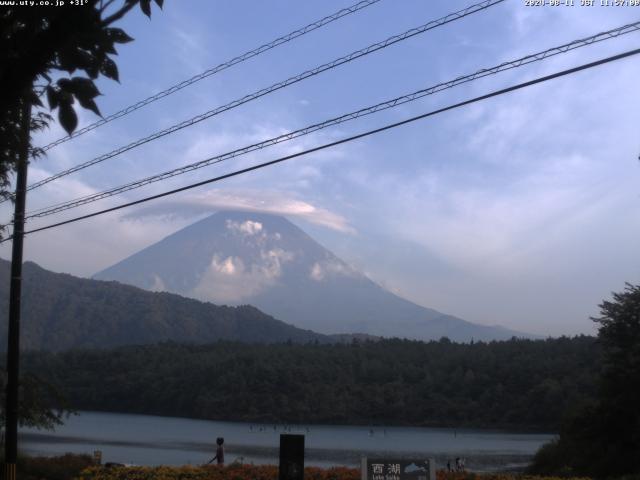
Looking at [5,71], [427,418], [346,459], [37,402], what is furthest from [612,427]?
[427,418]

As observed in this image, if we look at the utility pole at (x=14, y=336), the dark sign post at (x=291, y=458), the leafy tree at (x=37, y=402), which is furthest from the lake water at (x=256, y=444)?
the dark sign post at (x=291, y=458)

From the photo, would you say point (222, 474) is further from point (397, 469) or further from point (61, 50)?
point (61, 50)

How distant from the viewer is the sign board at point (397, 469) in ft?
38.3

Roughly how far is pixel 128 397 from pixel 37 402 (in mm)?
83242

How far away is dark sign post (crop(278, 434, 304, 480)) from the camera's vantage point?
39.6 ft

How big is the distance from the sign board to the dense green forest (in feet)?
212

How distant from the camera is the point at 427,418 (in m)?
87.4

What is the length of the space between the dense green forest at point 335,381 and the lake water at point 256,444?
317 cm

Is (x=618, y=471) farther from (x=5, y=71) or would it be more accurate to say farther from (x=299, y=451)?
(x=5, y=71)

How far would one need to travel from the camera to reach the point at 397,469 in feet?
38.6

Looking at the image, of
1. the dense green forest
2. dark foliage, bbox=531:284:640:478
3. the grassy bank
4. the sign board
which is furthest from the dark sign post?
the dense green forest

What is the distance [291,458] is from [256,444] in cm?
4077

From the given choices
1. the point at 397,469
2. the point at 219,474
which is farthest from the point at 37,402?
the point at 397,469

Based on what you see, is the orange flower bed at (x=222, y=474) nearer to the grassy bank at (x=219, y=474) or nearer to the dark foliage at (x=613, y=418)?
the grassy bank at (x=219, y=474)
